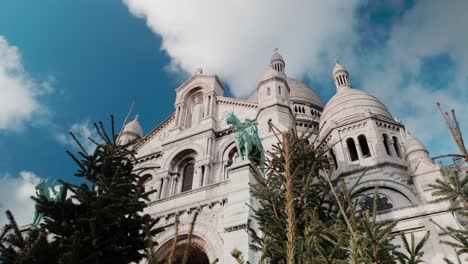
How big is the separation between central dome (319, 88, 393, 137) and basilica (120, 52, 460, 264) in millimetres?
58

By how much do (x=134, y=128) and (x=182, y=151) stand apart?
6632mm

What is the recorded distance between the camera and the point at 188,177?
18.4 m

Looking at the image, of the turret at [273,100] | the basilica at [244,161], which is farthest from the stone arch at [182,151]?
the turret at [273,100]

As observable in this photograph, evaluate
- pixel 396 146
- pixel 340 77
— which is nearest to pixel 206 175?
pixel 396 146

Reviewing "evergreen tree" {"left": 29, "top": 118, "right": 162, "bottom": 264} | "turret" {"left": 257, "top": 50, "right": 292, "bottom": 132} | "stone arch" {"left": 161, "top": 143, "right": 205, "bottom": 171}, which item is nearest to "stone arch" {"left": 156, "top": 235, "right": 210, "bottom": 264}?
"evergreen tree" {"left": 29, "top": 118, "right": 162, "bottom": 264}

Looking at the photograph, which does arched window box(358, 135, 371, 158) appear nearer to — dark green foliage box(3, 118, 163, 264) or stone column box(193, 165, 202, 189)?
stone column box(193, 165, 202, 189)

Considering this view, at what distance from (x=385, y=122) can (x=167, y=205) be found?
1394cm

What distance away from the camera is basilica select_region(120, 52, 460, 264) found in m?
11.9

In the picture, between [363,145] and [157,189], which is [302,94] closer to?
[363,145]

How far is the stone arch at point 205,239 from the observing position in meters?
11.0

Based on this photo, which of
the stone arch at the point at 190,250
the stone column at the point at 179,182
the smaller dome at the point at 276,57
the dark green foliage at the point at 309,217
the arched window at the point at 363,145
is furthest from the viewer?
the smaller dome at the point at 276,57

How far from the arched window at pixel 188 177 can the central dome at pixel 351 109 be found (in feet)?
27.5

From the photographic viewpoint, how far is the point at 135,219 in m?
7.42

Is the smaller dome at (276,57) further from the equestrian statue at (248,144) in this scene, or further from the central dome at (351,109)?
the equestrian statue at (248,144)
